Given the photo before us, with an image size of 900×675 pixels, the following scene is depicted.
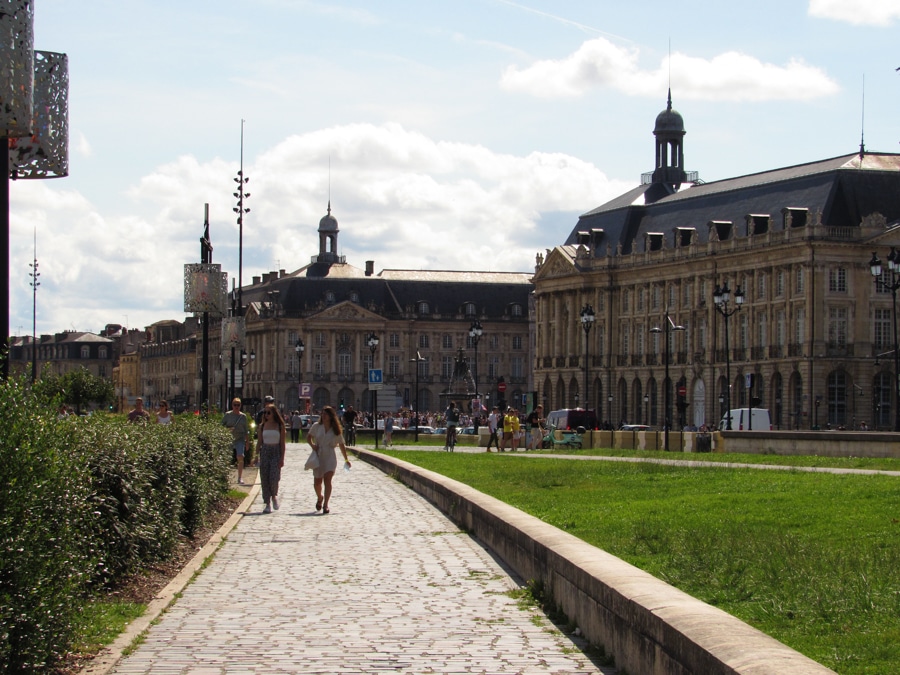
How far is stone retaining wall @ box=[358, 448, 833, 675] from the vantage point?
23.5 feet

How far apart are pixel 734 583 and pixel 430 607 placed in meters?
2.75

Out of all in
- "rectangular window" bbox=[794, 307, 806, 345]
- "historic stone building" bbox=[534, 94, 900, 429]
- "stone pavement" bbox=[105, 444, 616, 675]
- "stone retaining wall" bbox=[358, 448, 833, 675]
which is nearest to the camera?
"stone retaining wall" bbox=[358, 448, 833, 675]

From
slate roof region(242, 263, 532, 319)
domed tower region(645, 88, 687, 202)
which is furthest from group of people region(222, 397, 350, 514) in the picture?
slate roof region(242, 263, 532, 319)

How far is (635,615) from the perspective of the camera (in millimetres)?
9094

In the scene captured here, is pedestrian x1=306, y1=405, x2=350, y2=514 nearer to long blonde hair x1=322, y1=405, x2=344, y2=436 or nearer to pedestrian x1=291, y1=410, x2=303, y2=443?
long blonde hair x1=322, y1=405, x2=344, y2=436

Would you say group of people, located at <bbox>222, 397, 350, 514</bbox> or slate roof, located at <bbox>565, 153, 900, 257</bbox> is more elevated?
slate roof, located at <bbox>565, 153, 900, 257</bbox>

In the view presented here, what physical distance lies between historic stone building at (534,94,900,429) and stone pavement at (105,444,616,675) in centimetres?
5720

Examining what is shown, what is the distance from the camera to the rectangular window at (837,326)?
297 ft

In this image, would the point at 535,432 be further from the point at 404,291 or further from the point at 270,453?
the point at 404,291

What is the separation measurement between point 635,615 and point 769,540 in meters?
4.97

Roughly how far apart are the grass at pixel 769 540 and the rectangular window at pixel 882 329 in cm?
6722

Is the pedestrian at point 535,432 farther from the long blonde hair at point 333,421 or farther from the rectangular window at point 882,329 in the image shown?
the rectangular window at point 882,329

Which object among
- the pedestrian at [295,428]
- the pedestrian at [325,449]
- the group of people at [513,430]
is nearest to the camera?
the pedestrian at [325,449]

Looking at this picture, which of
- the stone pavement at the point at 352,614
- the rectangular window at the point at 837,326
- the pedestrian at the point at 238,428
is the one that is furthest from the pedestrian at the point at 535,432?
the rectangular window at the point at 837,326
